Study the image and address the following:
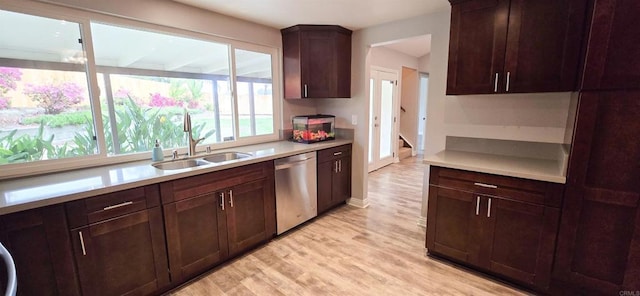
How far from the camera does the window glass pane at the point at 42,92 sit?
68.7 inches

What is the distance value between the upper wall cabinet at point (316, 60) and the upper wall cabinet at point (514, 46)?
4.11ft

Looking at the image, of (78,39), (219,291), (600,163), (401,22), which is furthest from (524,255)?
(78,39)

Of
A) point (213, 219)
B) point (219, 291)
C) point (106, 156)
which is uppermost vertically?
point (106, 156)

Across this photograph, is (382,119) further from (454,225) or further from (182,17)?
(182,17)

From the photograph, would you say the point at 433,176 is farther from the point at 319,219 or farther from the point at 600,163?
the point at 319,219

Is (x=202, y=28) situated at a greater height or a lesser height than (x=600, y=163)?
greater

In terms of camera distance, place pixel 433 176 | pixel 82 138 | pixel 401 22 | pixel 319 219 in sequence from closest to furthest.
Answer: pixel 82 138
pixel 433 176
pixel 401 22
pixel 319 219

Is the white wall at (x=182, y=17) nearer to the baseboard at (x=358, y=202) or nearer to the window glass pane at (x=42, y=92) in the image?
the window glass pane at (x=42, y=92)

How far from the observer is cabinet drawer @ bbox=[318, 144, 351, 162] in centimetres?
303

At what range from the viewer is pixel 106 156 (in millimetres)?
2127

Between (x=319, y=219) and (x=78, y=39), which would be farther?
(x=319, y=219)

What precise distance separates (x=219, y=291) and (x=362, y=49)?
111 inches

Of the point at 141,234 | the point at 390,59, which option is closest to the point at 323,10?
the point at 141,234

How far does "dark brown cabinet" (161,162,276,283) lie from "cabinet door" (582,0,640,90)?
2336mm
